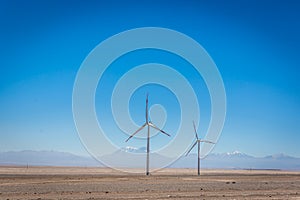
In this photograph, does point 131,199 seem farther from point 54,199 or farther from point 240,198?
point 240,198

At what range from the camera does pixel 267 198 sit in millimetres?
45344

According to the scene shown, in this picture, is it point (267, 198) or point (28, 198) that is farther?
point (267, 198)

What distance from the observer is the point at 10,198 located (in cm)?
4156

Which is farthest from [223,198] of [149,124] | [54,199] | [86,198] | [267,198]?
[149,124]

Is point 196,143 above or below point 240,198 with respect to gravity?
above

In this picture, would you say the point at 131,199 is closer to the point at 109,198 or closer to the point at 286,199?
the point at 109,198

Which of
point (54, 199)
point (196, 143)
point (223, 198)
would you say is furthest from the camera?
point (196, 143)

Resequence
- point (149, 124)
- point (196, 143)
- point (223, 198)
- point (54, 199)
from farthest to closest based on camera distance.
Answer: point (196, 143)
point (149, 124)
point (223, 198)
point (54, 199)

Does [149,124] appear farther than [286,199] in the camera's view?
Yes

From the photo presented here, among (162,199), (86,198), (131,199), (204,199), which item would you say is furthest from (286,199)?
(86,198)

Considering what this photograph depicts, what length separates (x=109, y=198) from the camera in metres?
42.9

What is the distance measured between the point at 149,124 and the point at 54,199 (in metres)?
87.1

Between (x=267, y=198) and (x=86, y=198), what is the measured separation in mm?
19413

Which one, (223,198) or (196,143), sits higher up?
(196,143)
